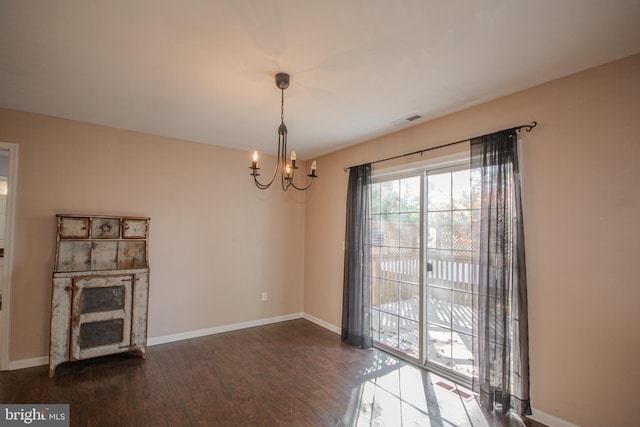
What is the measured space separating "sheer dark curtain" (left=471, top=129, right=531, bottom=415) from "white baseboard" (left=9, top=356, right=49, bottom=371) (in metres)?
4.42

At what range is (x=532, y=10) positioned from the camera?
1592 millimetres

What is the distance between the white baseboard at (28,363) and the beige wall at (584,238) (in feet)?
15.6

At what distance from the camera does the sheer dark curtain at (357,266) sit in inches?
148

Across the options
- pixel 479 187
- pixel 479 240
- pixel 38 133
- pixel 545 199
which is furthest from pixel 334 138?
pixel 38 133

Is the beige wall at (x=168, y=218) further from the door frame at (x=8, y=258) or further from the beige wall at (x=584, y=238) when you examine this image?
the beige wall at (x=584, y=238)

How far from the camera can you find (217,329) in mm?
4188

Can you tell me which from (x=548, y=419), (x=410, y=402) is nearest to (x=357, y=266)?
(x=410, y=402)

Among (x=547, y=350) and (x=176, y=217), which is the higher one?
(x=176, y=217)

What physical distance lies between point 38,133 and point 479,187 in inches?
182

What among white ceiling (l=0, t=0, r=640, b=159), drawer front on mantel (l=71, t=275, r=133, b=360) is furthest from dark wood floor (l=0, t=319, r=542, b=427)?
white ceiling (l=0, t=0, r=640, b=159)

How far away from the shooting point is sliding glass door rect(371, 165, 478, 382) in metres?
2.90

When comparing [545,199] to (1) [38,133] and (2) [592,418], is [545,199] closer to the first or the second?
(2) [592,418]

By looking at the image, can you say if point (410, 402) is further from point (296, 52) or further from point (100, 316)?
point (100, 316)

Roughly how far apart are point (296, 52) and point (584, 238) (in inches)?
97.7
